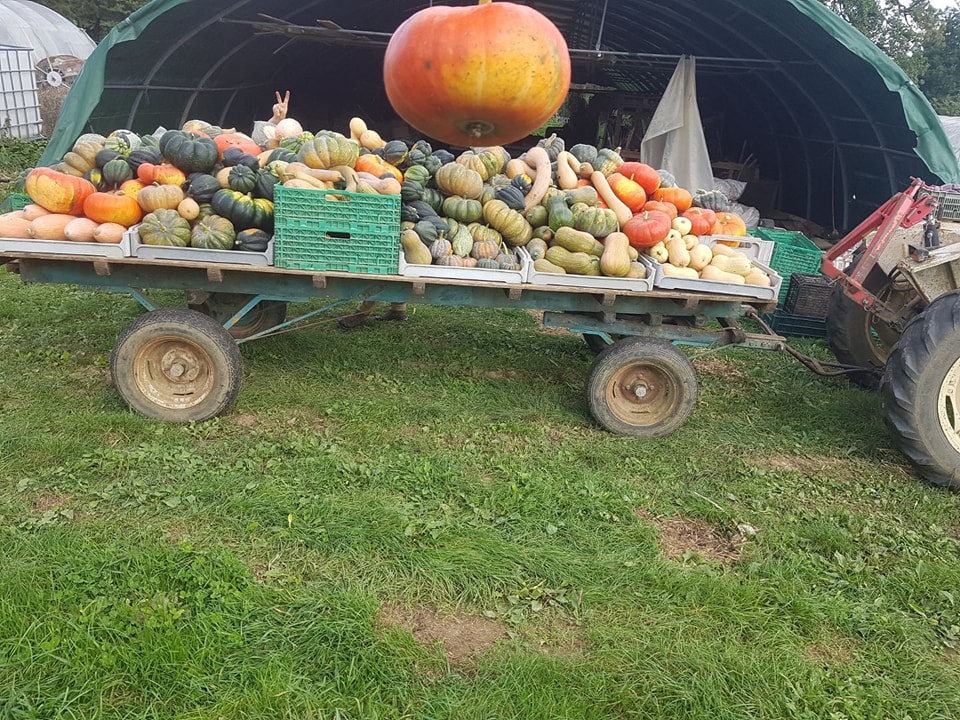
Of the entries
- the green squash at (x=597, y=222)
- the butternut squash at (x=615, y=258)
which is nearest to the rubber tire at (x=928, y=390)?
the butternut squash at (x=615, y=258)

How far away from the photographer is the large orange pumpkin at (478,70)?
1401mm

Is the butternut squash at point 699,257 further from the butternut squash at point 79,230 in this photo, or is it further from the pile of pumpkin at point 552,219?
the butternut squash at point 79,230

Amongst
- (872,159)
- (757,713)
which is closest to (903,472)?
(757,713)

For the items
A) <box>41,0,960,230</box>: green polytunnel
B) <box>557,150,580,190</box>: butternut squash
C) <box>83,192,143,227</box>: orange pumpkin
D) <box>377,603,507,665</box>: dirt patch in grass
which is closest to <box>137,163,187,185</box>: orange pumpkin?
<box>83,192,143,227</box>: orange pumpkin

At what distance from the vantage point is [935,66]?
27812 mm

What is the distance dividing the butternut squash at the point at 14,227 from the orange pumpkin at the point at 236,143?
56.2 inches

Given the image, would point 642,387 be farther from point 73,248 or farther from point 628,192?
point 73,248

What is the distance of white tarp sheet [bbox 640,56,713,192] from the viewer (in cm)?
1005

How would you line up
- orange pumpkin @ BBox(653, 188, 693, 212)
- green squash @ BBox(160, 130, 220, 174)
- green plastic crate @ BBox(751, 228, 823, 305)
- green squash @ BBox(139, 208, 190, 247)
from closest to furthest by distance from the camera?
1. green squash @ BBox(139, 208, 190, 247)
2. green squash @ BBox(160, 130, 220, 174)
3. orange pumpkin @ BBox(653, 188, 693, 212)
4. green plastic crate @ BBox(751, 228, 823, 305)

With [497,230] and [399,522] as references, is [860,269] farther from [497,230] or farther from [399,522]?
[399,522]

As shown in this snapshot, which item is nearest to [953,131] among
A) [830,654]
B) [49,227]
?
[830,654]

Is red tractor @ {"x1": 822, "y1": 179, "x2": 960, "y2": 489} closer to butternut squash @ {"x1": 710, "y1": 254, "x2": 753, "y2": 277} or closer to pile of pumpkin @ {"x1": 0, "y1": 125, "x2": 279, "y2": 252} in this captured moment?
butternut squash @ {"x1": 710, "y1": 254, "x2": 753, "y2": 277}

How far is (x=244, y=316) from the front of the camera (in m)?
5.97

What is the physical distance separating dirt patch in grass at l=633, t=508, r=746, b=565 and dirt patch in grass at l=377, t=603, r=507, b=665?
1.17 metres
